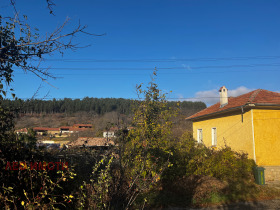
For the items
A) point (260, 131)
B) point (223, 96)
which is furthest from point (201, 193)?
point (223, 96)

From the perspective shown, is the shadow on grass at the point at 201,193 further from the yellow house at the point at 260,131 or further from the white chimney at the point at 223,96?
the white chimney at the point at 223,96

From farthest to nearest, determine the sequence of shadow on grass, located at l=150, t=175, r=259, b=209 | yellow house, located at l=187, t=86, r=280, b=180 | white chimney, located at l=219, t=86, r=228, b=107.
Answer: white chimney, located at l=219, t=86, r=228, b=107, yellow house, located at l=187, t=86, r=280, b=180, shadow on grass, located at l=150, t=175, r=259, b=209

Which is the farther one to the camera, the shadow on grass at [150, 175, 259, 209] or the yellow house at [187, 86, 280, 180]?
the yellow house at [187, 86, 280, 180]

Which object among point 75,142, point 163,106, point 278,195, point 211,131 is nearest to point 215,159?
point 278,195

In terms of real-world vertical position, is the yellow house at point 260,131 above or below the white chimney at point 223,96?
below

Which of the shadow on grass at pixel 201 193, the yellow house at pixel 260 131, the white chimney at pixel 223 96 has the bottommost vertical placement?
the shadow on grass at pixel 201 193

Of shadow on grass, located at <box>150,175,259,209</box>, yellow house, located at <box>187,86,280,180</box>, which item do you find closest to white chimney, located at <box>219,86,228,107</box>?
yellow house, located at <box>187,86,280,180</box>

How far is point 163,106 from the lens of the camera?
346 inches

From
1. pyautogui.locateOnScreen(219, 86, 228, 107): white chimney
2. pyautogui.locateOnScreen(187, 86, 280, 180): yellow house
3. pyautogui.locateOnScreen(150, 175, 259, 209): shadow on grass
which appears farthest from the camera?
pyautogui.locateOnScreen(219, 86, 228, 107): white chimney

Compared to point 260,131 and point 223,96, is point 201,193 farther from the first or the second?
point 223,96

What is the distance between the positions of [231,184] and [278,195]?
1723mm

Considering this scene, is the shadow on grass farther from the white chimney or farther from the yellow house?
the white chimney

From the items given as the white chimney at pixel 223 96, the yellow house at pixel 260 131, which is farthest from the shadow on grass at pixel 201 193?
the white chimney at pixel 223 96

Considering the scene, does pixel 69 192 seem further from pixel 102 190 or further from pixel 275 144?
pixel 275 144
